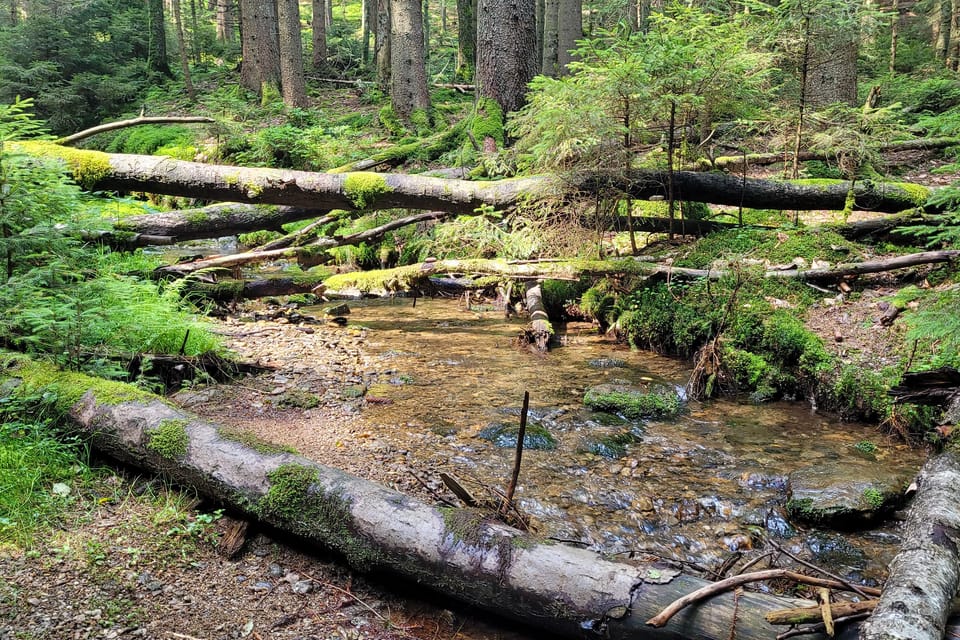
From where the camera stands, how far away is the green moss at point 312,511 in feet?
9.63

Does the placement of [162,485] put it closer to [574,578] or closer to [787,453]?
[574,578]

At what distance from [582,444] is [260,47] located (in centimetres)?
1964

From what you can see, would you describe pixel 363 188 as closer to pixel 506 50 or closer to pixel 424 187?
pixel 424 187

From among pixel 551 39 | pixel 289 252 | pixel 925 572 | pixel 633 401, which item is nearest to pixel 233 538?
pixel 925 572

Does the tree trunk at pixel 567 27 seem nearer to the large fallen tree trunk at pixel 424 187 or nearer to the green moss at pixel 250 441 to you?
the large fallen tree trunk at pixel 424 187

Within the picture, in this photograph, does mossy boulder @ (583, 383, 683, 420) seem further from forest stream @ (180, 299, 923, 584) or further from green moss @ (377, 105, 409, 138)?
green moss @ (377, 105, 409, 138)

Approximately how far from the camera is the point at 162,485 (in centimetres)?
356

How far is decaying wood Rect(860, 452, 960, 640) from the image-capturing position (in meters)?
1.97

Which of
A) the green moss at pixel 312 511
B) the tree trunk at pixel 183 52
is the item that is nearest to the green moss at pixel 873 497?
the green moss at pixel 312 511

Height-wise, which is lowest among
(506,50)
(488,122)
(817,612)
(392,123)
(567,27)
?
(817,612)

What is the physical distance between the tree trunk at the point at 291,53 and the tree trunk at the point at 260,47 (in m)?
1.08

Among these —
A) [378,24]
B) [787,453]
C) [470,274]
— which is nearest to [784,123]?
[470,274]

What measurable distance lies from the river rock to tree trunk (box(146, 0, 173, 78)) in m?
26.8

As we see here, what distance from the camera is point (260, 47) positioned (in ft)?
64.1
